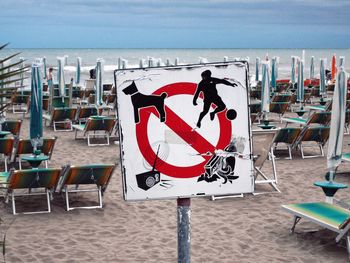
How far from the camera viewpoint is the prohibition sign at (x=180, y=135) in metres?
1.93

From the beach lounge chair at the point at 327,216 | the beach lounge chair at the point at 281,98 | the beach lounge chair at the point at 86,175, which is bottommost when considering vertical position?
the beach lounge chair at the point at 327,216

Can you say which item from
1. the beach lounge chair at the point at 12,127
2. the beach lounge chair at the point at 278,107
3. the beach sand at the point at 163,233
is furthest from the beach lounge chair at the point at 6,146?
the beach lounge chair at the point at 278,107

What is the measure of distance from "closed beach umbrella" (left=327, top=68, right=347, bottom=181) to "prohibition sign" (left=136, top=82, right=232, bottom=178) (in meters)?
4.26

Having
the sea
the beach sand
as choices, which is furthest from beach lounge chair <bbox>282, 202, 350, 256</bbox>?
the sea

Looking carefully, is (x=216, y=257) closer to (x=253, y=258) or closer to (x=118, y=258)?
(x=253, y=258)

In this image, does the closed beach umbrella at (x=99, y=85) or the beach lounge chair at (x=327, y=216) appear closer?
the beach lounge chair at (x=327, y=216)

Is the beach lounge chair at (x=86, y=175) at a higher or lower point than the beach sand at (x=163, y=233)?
higher

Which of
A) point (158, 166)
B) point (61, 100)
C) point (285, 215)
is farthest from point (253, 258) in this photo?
point (61, 100)

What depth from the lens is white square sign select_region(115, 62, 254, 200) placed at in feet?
6.33

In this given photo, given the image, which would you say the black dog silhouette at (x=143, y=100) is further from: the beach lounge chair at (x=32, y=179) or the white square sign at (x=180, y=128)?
the beach lounge chair at (x=32, y=179)

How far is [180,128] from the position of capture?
193cm

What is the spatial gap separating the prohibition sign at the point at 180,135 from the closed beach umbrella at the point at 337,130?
426 cm

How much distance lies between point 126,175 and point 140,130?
0.14 meters

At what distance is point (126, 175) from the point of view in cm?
194
